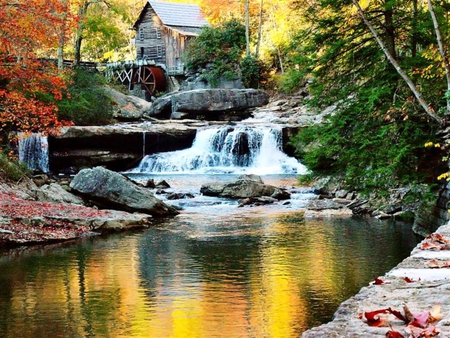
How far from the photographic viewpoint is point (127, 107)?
37.6m

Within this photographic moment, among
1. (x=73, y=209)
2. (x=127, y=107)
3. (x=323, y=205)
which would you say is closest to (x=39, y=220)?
(x=73, y=209)

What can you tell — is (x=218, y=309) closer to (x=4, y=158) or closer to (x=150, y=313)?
(x=150, y=313)

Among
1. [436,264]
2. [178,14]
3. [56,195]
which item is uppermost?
[178,14]

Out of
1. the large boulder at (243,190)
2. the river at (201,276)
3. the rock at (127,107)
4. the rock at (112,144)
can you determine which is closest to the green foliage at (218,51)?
the rock at (127,107)

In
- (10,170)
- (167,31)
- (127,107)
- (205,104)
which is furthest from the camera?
(167,31)

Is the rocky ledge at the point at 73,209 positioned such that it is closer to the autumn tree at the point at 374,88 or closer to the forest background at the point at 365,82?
the forest background at the point at 365,82

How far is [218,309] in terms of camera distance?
8.34 meters

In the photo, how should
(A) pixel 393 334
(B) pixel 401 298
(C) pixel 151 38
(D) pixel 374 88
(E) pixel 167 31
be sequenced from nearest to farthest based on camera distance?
(A) pixel 393 334, (B) pixel 401 298, (D) pixel 374 88, (E) pixel 167 31, (C) pixel 151 38

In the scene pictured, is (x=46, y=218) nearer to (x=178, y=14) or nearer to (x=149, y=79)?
(x=149, y=79)

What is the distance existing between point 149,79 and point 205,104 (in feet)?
41.5

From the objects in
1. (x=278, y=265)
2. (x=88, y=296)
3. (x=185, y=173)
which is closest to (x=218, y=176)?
(x=185, y=173)

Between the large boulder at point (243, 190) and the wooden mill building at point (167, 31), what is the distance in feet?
93.4

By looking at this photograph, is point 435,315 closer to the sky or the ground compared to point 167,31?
closer to the ground

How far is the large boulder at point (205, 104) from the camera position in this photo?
124 ft
